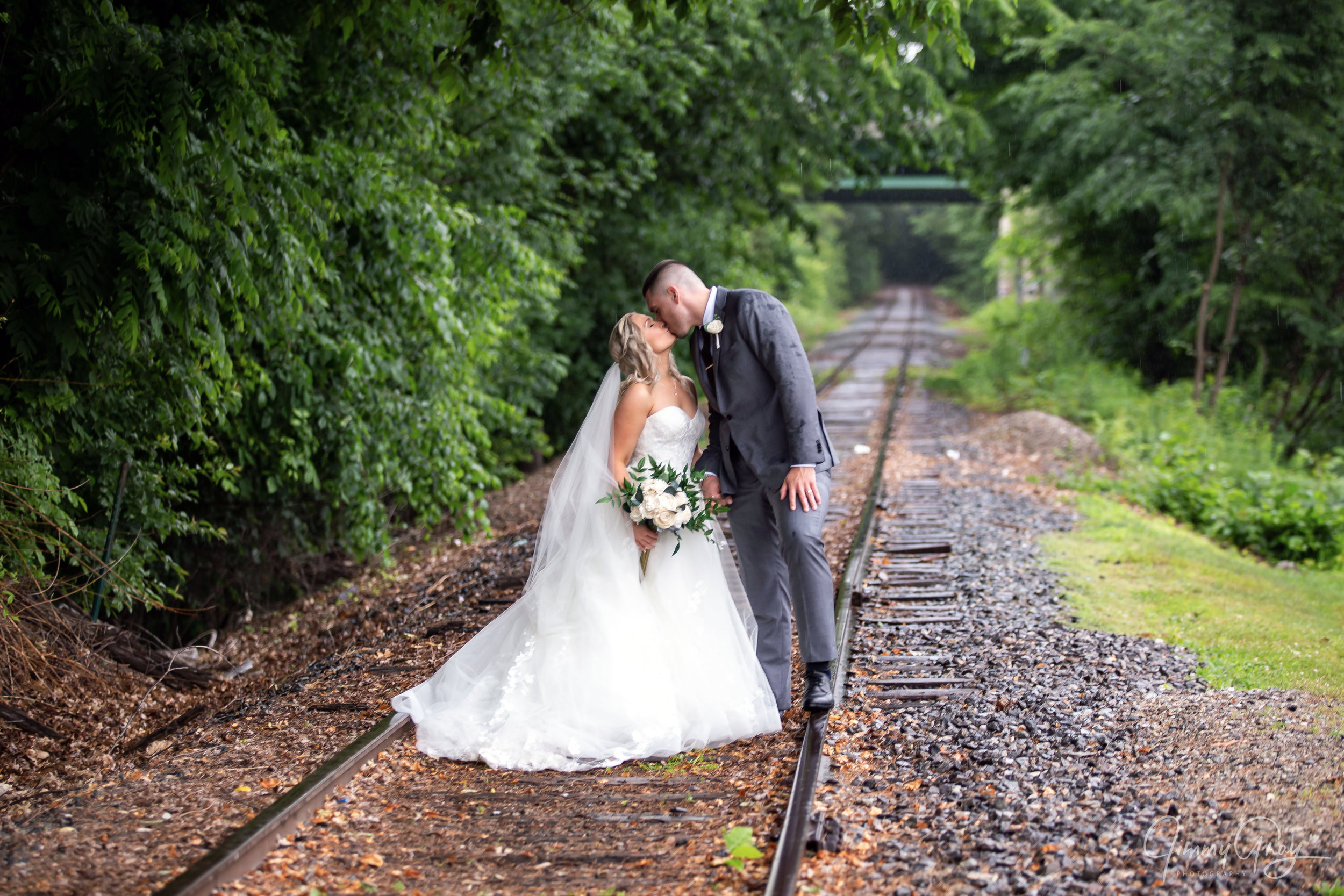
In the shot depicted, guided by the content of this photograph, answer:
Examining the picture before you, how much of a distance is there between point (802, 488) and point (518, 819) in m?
1.79

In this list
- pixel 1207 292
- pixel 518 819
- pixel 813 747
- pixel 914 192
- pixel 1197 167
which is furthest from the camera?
pixel 914 192

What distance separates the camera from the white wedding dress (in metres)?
4.56

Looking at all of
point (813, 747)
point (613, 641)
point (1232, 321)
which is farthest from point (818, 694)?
point (1232, 321)

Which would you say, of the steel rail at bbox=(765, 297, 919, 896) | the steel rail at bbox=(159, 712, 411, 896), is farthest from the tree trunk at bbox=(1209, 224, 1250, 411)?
the steel rail at bbox=(159, 712, 411, 896)

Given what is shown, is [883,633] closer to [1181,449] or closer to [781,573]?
[781,573]

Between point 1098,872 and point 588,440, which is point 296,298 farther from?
point 1098,872

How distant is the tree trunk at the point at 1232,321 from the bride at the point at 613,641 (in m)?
12.4

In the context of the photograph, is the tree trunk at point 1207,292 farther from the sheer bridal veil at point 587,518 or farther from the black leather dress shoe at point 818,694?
the black leather dress shoe at point 818,694

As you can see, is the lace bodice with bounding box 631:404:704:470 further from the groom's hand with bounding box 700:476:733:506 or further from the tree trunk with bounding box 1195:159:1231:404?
the tree trunk with bounding box 1195:159:1231:404

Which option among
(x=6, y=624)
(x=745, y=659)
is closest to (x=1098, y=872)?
(x=745, y=659)

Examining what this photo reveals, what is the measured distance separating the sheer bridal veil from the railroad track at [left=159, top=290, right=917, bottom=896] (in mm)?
889

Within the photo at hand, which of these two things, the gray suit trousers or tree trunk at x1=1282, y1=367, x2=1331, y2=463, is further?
tree trunk at x1=1282, y1=367, x2=1331, y2=463

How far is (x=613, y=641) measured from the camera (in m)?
4.73

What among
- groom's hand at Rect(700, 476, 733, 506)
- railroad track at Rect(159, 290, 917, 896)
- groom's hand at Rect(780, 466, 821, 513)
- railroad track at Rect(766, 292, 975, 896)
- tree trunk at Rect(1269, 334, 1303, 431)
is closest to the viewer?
railroad track at Rect(159, 290, 917, 896)
